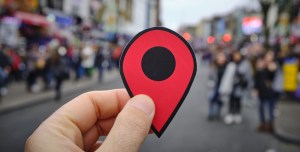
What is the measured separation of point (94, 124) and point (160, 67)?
1.23 ft

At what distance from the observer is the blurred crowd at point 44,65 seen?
11945 millimetres

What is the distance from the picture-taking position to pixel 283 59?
11039 mm

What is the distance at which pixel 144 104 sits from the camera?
3.82 ft

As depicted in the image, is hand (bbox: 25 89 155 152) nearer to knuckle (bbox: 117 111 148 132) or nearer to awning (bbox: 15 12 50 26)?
knuckle (bbox: 117 111 148 132)

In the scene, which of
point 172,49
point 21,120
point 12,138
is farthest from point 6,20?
point 172,49

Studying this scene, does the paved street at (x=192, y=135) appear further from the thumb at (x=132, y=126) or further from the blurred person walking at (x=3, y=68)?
the thumb at (x=132, y=126)

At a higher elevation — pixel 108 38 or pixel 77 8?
pixel 77 8

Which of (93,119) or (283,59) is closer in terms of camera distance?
(93,119)

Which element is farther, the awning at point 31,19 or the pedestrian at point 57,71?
the awning at point 31,19

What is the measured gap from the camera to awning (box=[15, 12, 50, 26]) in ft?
53.2

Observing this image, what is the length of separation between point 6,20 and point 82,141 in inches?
595

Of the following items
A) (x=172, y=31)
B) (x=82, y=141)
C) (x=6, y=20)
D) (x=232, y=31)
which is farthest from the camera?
(x=232, y=31)

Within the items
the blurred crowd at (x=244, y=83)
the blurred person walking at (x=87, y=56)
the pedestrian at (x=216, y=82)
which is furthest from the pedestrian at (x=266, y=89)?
the blurred person walking at (x=87, y=56)

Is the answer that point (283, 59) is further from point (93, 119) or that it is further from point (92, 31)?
point (92, 31)
